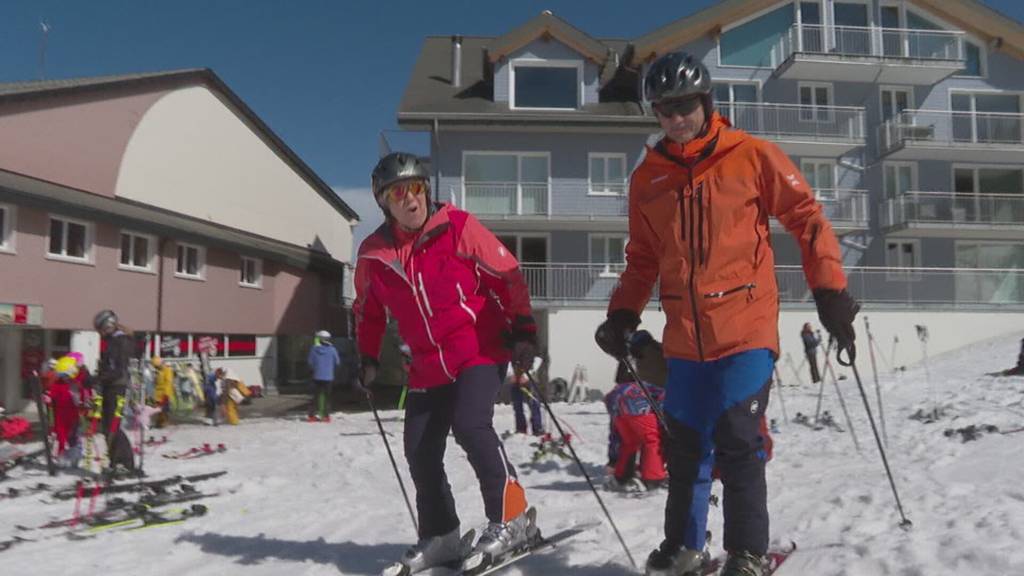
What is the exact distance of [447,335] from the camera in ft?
11.5

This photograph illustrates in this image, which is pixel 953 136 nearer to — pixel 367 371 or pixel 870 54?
pixel 870 54

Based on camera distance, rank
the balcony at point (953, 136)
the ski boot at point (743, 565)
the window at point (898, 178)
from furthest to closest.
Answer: the window at point (898, 178) < the balcony at point (953, 136) < the ski boot at point (743, 565)

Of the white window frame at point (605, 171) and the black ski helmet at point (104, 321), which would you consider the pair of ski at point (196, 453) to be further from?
the white window frame at point (605, 171)

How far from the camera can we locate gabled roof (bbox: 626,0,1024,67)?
85.8 feet

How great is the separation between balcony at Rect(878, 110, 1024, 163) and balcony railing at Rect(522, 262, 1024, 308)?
5335 millimetres

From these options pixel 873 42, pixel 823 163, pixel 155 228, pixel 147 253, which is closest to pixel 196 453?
pixel 155 228

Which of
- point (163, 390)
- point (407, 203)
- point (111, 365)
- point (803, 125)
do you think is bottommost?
point (163, 390)

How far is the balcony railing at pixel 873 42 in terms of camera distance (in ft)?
88.1

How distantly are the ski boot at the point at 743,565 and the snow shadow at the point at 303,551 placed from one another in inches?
68.0

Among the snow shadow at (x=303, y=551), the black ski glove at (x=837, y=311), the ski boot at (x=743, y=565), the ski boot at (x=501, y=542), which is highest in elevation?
the black ski glove at (x=837, y=311)

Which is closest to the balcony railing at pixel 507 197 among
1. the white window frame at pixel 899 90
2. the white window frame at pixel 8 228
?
the white window frame at pixel 8 228

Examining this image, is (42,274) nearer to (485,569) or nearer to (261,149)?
(261,149)

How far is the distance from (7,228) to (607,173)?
17.0 metres

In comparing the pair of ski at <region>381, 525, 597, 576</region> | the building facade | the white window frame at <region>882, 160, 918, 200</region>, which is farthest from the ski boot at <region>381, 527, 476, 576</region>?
the white window frame at <region>882, 160, 918, 200</region>
